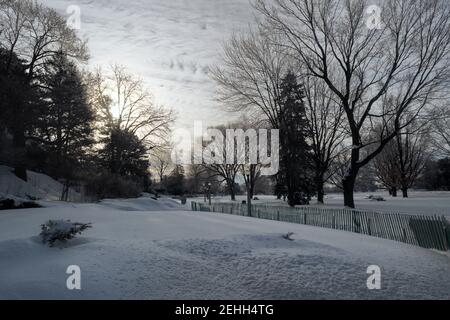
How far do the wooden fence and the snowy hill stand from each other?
1652 centimetres

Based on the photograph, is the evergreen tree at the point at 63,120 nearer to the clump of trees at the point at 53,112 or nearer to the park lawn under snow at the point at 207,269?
the clump of trees at the point at 53,112

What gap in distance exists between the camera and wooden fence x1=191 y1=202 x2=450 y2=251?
10859 millimetres

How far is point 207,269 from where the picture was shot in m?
6.53

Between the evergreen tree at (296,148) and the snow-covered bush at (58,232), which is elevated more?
the evergreen tree at (296,148)

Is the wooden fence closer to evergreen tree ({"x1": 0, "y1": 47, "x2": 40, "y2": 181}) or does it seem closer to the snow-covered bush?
the snow-covered bush

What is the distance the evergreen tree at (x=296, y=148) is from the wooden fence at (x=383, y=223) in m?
14.1

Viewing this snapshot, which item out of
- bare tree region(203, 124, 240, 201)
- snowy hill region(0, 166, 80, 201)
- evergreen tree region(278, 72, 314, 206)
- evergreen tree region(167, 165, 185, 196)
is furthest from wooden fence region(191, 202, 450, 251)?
evergreen tree region(167, 165, 185, 196)

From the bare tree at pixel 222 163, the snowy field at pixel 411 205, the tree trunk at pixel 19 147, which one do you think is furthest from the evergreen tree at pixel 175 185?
the tree trunk at pixel 19 147

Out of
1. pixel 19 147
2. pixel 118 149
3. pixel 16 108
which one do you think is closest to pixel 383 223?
pixel 16 108

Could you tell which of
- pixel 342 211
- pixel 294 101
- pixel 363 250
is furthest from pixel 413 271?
pixel 294 101

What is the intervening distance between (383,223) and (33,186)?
2492 cm

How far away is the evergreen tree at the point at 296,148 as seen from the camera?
35062 mm
